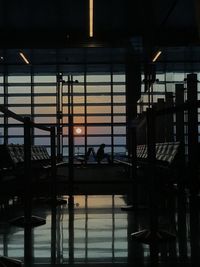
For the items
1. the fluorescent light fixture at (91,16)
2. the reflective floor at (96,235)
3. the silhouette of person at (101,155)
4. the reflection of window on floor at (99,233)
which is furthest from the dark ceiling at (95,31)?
the reflection of window on floor at (99,233)

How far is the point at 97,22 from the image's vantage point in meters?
18.5

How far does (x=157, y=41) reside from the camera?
809 inches

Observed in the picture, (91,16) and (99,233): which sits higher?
(91,16)

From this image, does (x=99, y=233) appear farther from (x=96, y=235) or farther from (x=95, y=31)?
(x=95, y=31)

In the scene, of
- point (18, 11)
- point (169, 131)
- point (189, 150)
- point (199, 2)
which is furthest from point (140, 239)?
point (18, 11)

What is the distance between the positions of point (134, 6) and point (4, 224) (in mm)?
12325

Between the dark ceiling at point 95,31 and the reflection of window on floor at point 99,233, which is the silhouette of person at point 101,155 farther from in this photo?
the reflection of window on floor at point 99,233

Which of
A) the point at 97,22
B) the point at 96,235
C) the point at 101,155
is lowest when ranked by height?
the point at 96,235

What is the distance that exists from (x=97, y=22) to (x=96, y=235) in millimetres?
15362

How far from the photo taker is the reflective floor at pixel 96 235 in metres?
3.28

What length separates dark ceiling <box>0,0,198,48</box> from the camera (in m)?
15.7

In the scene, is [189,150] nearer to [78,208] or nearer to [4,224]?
[78,208]

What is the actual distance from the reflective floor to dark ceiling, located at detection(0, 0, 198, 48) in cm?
1011

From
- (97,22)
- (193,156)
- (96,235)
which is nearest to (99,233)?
(96,235)
